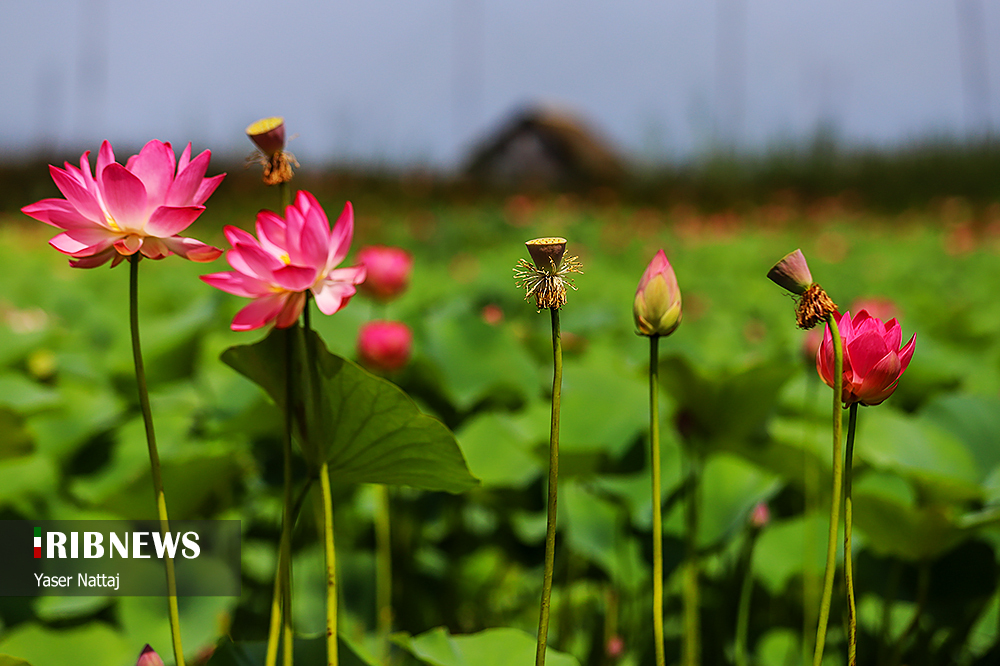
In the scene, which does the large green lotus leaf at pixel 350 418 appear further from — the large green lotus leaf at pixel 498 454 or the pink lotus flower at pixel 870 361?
the large green lotus leaf at pixel 498 454

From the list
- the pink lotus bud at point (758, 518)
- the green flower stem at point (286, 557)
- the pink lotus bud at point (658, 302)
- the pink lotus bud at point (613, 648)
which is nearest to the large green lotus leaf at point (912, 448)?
the pink lotus bud at point (758, 518)

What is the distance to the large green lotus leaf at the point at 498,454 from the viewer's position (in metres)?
0.78

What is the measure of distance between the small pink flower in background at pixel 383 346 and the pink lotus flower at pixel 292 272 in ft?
1.31

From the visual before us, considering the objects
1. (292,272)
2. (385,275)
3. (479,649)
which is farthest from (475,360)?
(292,272)

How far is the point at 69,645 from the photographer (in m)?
0.59

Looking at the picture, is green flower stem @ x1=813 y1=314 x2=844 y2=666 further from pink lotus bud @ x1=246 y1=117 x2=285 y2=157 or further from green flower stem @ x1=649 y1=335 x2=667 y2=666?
pink lotus bud @ x1=246 y1=117 x2=285 y2=157

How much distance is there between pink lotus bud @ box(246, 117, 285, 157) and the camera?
37 centimetres

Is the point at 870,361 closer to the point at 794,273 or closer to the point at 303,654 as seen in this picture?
the point at 794,273

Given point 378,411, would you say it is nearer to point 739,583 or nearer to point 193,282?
point 739,583

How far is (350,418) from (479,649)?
0.18 metres

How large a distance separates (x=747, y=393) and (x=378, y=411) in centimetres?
42

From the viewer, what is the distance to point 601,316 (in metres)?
1.42

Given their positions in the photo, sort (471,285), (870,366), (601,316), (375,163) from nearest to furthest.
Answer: (870,366) < (601,316) < (471,285) < (375,163)

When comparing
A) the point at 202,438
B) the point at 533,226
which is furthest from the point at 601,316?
the point at 533,226
